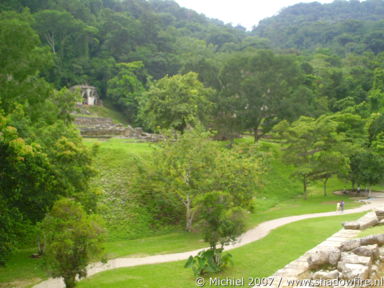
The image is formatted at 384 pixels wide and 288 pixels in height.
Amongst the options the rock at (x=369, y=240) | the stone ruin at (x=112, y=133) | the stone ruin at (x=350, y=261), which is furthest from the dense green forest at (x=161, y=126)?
the rock at (x=369, y=240)

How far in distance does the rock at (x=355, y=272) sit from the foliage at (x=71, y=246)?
750 centimetres

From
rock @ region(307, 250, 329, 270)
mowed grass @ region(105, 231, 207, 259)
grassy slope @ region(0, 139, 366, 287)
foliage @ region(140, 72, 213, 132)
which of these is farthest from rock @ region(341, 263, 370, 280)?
foliage @ region(140, 72, 213, 132)

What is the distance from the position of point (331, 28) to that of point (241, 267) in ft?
412

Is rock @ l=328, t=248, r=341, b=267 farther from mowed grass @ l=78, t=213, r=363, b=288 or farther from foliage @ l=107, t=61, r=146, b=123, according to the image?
foliage @ l=107, t=61, r=146, b=123

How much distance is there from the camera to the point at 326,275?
10.6 meters

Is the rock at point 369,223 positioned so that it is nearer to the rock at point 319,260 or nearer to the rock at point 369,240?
the rock at point 369,240

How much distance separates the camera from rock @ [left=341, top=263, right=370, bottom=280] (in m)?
9.91

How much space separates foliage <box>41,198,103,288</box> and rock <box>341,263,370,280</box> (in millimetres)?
7495

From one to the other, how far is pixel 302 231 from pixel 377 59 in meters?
69.4

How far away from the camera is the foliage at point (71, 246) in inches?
449

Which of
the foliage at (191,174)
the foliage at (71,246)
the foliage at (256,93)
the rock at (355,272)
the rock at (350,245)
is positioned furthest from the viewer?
the foliage at (256,93)

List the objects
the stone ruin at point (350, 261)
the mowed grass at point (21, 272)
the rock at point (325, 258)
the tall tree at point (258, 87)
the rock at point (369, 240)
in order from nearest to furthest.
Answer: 1. the stone ruin at point (350, 261)
2. the rock at point (325, 258)
3. the rock at point (369, 240)
4. the mowed grass at point (21, 272)
5. the tall tree at point (258, 87)

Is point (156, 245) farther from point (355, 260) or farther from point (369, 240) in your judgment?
point (355, 260)

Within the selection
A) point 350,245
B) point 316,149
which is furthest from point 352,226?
point 316,149
